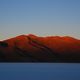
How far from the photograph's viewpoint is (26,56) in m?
65.7

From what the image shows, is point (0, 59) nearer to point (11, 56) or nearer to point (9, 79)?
point (11, 56)

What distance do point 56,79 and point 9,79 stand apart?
4.29 metres

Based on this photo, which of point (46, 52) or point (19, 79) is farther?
point (46, 52)

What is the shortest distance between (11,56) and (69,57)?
10929mm

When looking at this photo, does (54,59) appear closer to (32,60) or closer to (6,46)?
(32,60)

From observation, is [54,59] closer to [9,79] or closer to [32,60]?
[32,60]

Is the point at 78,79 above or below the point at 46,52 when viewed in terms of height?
below

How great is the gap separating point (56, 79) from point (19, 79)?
3.38 metres

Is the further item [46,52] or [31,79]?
[46,52]

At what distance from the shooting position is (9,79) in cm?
3155

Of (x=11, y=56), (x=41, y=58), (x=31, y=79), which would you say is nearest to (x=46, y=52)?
(x=41, y=58)

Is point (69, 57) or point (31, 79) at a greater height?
point (69, 57)

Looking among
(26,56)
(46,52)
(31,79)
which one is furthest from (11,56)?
(31,79)

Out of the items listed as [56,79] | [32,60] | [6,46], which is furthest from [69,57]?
[56,79]
